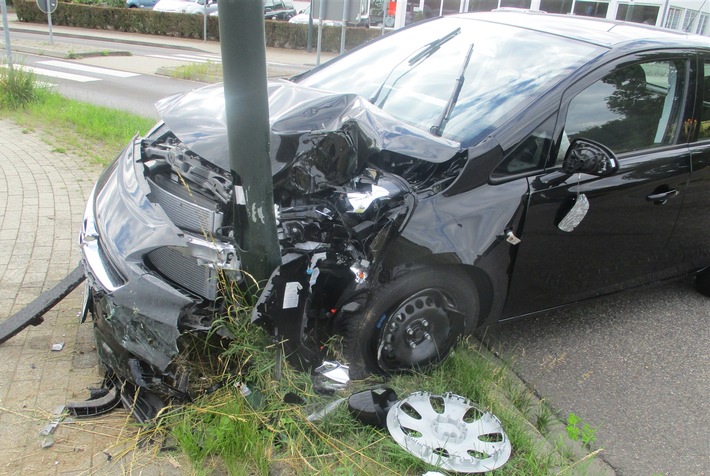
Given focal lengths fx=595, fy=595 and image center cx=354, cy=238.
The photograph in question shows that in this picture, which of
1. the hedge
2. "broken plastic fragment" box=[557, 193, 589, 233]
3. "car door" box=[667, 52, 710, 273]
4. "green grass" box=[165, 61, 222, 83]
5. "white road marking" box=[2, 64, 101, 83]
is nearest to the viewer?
"broken plastic fragment" box=[557, 193, 589, 233]

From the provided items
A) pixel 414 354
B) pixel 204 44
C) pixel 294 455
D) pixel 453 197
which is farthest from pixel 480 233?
pixel 204 44

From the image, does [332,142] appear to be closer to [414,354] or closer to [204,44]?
[414,354]

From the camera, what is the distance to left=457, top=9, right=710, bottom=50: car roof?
347cm

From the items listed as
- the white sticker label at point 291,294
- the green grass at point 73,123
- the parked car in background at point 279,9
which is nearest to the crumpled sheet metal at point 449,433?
the white sticker label at point 291,294

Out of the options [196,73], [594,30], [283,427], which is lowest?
[283,427]

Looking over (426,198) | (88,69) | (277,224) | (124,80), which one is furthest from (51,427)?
(88,69)

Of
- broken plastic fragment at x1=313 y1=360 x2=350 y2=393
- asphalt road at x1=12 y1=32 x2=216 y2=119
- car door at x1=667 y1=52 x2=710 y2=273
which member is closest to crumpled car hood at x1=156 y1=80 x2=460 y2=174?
broken plastic fragment at x1=313 y1=360 x2=350 y2=393

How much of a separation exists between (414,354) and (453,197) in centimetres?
83

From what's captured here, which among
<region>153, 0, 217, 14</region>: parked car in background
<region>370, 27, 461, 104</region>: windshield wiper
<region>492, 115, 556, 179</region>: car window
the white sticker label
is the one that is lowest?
the white sticker label

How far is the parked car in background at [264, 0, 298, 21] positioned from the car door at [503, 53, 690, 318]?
26249 millimetres

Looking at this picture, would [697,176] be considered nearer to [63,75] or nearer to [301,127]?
[301,127]

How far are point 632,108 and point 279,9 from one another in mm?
27560

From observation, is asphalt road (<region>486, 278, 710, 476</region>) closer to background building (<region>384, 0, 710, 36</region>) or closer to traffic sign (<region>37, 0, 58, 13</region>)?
traffic sign (<region>37, 0, 58, 13</region>)

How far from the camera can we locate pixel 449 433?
2600 mm
